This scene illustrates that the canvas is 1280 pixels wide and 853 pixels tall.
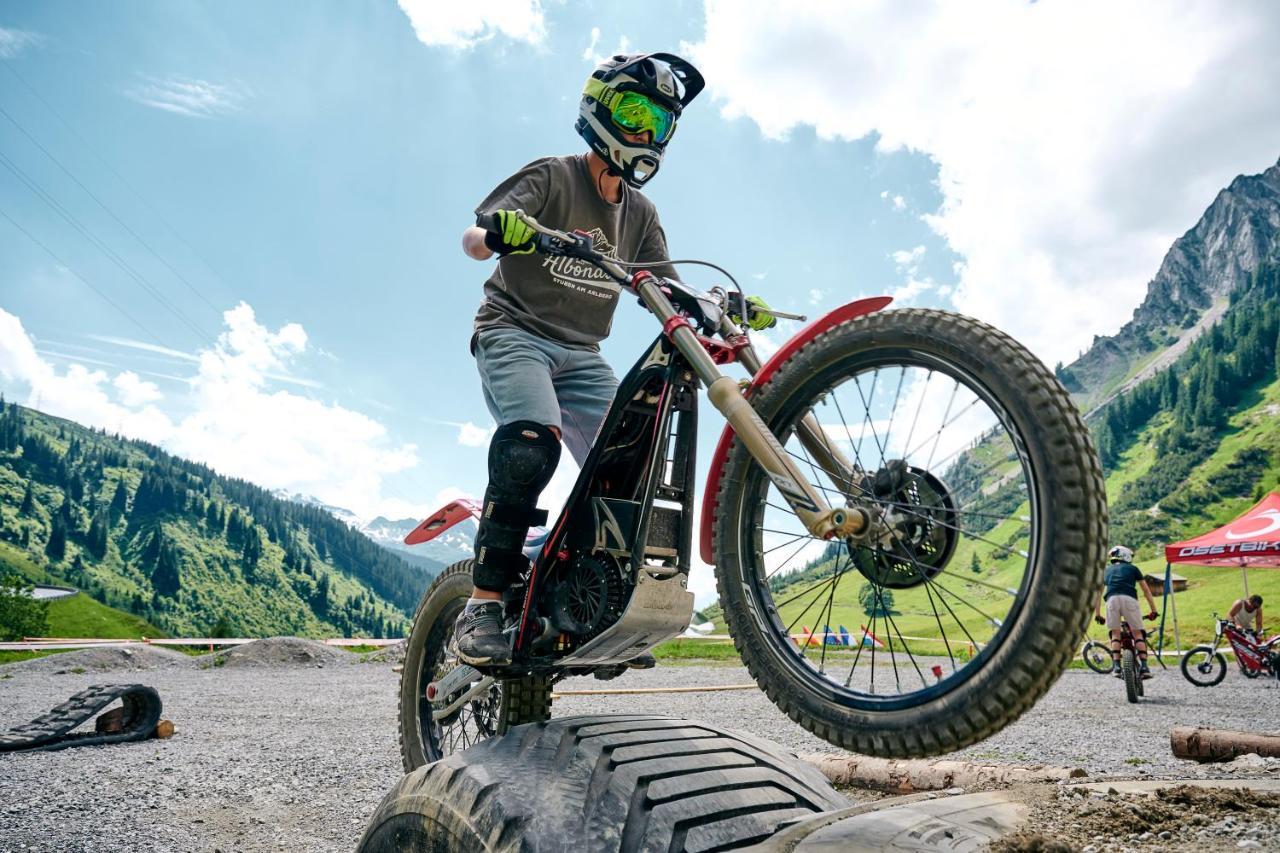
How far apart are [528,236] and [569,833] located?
219cm

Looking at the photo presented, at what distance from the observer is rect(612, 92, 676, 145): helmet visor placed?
11.2 ft

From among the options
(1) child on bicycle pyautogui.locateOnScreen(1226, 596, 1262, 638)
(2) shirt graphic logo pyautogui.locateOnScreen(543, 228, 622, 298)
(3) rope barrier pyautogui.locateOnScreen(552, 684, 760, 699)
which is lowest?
(3) rope barrier pyautogui.locateOnScreen(552, 684, 760, 699)

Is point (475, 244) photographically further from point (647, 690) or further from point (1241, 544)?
point (1241, 544)

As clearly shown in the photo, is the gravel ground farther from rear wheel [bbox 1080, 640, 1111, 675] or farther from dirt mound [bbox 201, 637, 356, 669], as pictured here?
dirt mound [bbox 201, 637, 356, 669]

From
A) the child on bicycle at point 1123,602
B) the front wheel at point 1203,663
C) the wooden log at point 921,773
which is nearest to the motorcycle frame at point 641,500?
the wooden log at point 921,773

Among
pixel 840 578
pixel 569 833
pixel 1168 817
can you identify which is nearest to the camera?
pixel 1168 817

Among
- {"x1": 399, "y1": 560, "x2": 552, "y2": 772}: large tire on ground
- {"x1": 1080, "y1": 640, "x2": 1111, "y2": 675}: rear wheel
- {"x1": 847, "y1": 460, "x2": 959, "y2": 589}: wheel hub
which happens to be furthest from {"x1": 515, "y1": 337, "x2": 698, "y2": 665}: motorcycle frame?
{"x1": 1080, "y1": 640, "x2": 1111, "y2": 675}: rear wheel

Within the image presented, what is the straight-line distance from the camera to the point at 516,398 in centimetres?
345

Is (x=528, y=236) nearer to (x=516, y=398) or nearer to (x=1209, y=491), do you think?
(x=516, y=398)

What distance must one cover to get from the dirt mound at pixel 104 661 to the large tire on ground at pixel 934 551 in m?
20.3

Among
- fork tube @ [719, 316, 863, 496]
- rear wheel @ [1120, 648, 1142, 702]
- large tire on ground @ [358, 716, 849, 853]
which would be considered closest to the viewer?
large tire on ground @ [358, 716, 849, 853]

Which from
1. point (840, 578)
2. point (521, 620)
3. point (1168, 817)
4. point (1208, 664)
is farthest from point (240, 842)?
point (1208, 664)

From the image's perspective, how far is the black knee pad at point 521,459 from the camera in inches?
132

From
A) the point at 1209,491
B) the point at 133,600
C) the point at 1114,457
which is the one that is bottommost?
the point at 133,600
